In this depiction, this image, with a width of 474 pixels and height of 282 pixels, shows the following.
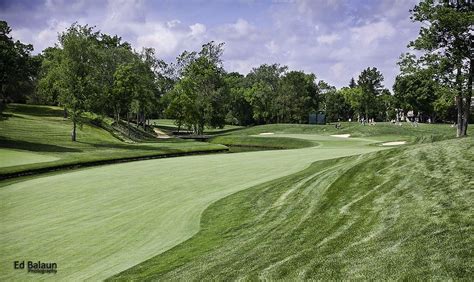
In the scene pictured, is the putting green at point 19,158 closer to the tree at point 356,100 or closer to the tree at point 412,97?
the tree at point 412,97

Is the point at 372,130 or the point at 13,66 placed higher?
the point at 13,66

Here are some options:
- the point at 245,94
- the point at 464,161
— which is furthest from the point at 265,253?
the point at 245,94

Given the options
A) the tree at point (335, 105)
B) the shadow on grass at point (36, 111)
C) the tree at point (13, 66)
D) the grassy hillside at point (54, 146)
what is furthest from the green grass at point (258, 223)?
the tree at point (335, 105)

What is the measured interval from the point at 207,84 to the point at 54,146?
63.9 metres

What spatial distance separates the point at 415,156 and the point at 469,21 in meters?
26.0

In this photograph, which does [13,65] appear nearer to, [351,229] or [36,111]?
[36,111]

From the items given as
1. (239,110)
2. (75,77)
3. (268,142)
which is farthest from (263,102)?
(75,77)

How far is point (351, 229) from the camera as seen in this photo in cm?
1270

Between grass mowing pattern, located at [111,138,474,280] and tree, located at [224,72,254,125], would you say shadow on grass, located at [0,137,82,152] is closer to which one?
grass mowing pattern, located at [111,138,474,280]

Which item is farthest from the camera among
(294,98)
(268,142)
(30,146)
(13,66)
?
(294,98)

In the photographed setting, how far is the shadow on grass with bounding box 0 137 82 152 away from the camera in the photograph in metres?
47.4

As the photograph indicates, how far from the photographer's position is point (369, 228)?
Answer: 40.8 feet

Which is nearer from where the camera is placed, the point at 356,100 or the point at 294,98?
the point at 294,98

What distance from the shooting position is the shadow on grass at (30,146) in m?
47.4
